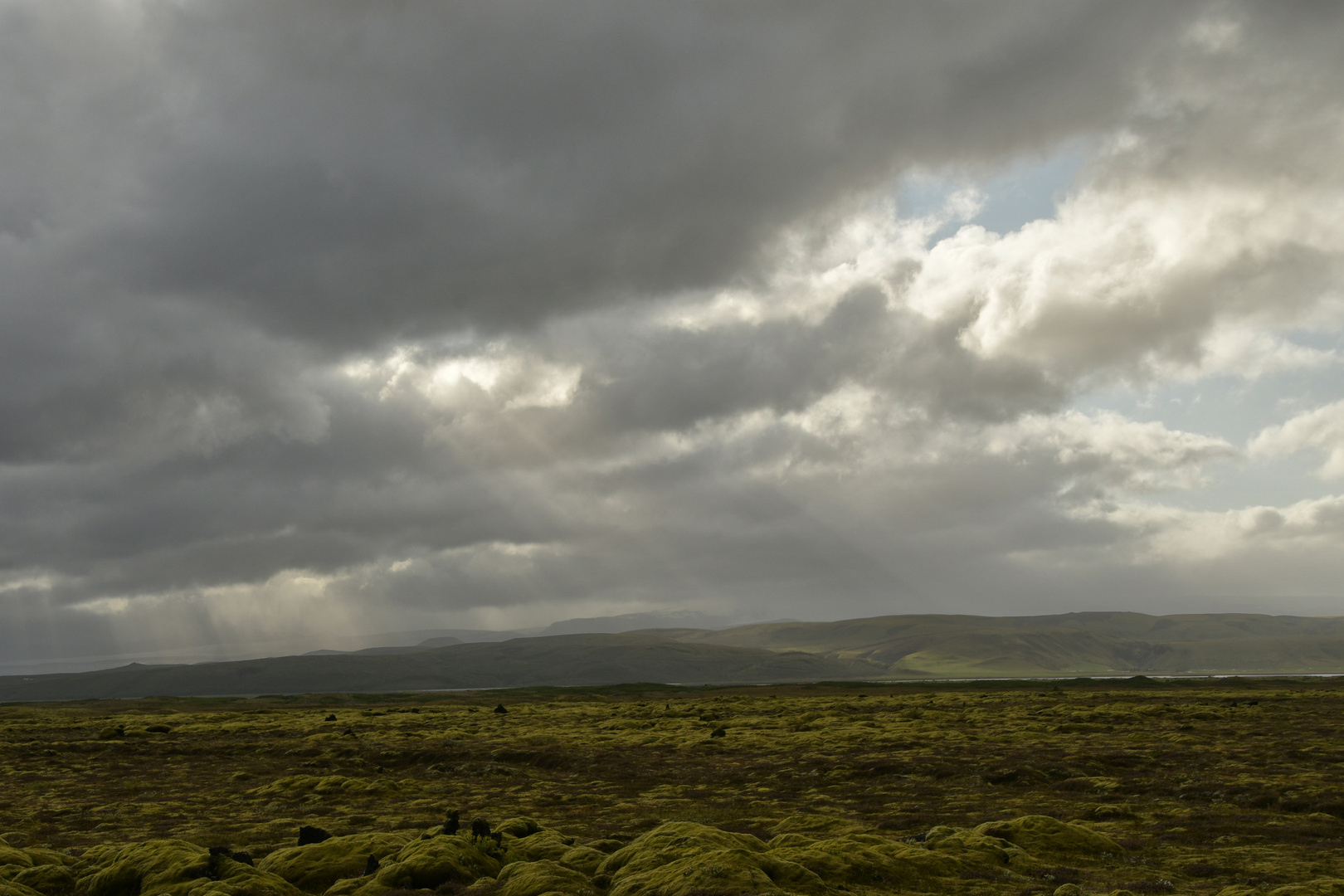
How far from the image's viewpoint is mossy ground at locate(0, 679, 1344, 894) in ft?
107

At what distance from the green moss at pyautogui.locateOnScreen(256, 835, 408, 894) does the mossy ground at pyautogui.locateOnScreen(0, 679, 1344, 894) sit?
2.55 meters

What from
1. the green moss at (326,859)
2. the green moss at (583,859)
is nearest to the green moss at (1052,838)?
the green moss at (583,859)

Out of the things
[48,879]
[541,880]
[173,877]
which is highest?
[173,877]

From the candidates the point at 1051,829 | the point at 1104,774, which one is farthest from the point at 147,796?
the point at 1104,774

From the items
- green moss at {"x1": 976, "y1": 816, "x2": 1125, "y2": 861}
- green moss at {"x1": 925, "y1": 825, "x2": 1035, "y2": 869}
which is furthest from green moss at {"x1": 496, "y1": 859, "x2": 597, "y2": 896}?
green moss at {"x1": 976, "y1": 816, "x2": 1125, "y2": 861}

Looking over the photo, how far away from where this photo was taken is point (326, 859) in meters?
32.8

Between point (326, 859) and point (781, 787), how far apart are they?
3601 cm

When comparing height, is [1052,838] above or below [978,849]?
below

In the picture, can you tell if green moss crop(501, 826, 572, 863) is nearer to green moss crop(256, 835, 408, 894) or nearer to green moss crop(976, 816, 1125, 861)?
green moss crop(256, 835, 408, 894)

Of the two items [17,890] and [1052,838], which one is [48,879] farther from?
[1052,838]

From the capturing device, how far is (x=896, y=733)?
284 ft

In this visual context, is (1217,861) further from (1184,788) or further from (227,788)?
(227,788)

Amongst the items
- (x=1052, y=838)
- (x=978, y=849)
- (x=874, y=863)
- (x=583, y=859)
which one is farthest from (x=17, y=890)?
(x=1052, y=838)

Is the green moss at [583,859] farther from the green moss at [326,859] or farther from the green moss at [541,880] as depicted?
the green moss at [326,859]
